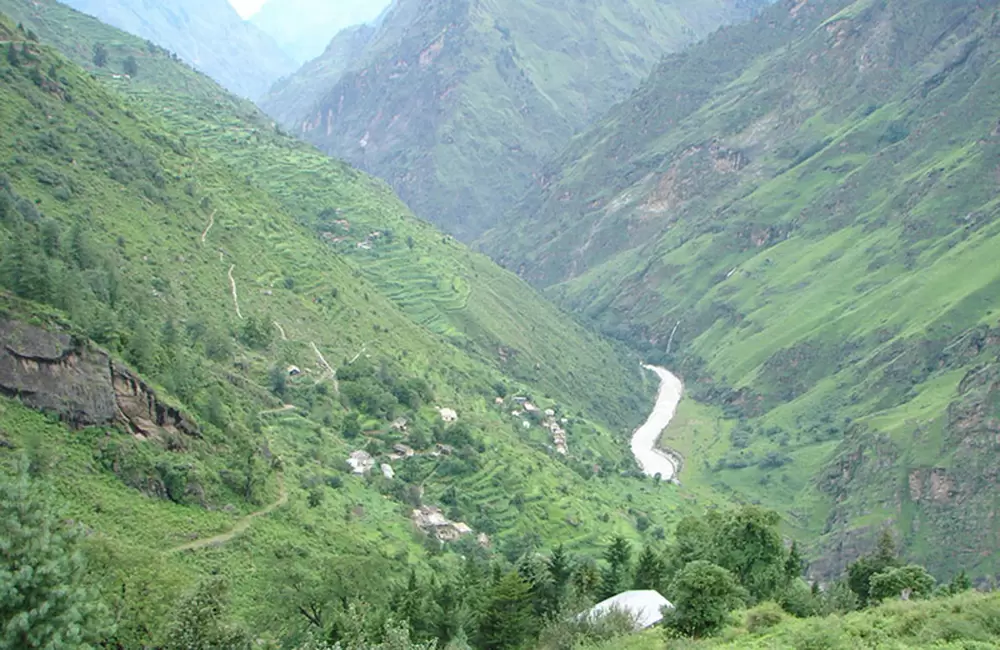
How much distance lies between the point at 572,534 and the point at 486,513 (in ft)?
34.3

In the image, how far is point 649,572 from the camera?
237 ft

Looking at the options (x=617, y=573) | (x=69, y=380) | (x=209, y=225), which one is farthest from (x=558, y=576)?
(x=209, y=225)

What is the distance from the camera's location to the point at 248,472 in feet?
225

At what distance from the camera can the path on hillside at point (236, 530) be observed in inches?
2283

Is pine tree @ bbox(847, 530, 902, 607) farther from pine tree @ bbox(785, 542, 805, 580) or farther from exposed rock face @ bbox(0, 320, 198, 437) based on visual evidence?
exposed rock face @ bbox(0, 320, 198, 437)

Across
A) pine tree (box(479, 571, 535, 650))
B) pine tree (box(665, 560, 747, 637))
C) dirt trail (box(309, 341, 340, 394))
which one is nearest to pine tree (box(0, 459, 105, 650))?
pine tree (box(479, 571, 535, 650))

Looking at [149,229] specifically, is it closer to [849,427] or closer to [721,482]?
[721,482]

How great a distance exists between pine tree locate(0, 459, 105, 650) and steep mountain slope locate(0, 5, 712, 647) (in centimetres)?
1067

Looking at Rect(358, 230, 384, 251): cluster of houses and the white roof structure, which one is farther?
Rect(358, 230, 384, 251): cluster of houses

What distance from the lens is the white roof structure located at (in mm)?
56781

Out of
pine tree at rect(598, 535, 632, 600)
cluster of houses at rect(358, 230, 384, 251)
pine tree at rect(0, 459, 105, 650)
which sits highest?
cluster of houses at rect(358, 230, 384, 251)

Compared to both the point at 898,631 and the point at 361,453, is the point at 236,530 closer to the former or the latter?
the point at 361,453

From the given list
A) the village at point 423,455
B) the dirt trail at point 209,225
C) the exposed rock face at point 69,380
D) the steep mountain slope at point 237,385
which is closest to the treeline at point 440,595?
the steep mountain slope at point 237,385

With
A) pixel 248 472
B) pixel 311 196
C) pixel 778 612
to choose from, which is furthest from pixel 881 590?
pixel 311 196
